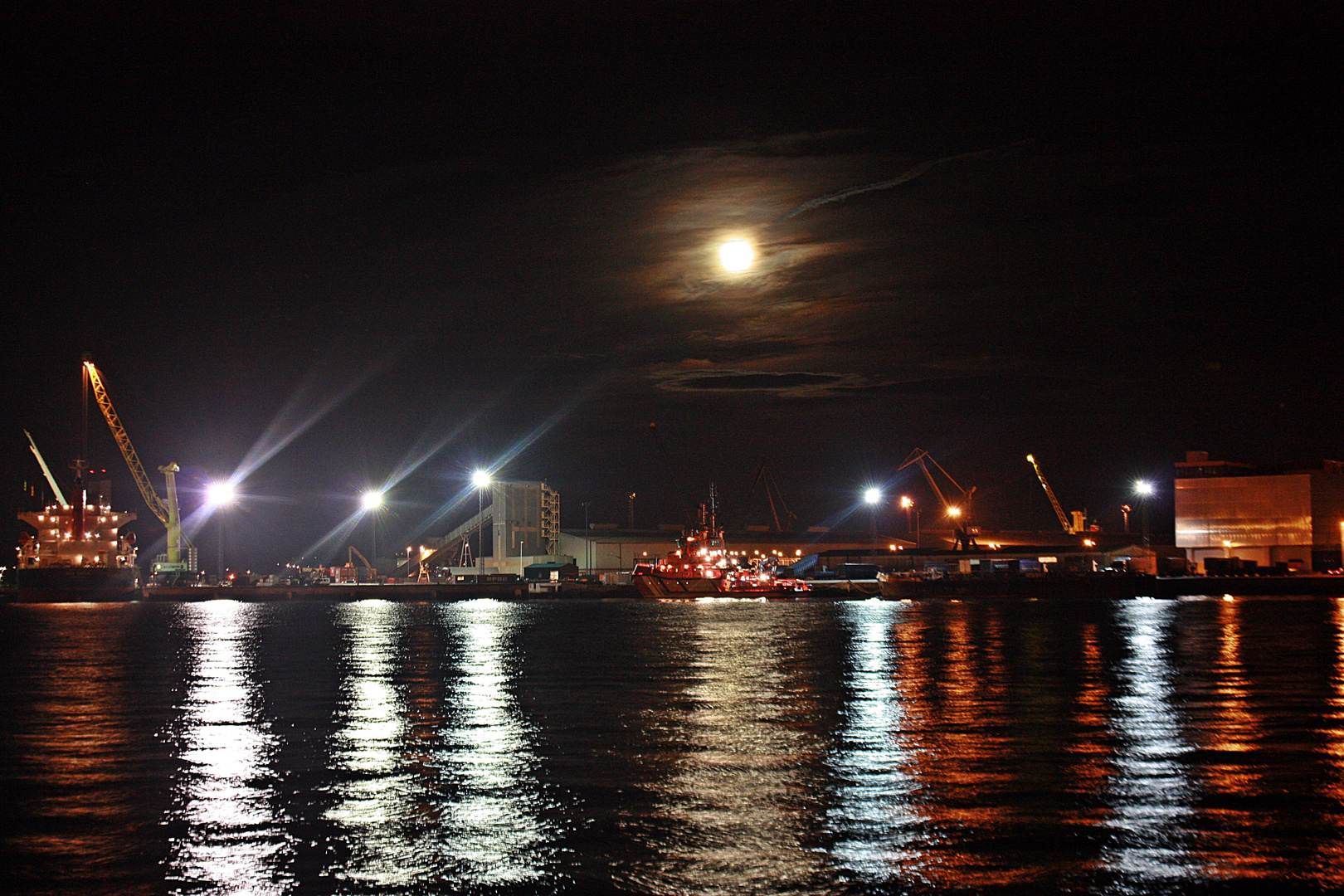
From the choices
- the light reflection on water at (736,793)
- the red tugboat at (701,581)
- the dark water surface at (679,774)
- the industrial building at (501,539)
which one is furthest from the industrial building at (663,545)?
the light reflection on water at (736,793)

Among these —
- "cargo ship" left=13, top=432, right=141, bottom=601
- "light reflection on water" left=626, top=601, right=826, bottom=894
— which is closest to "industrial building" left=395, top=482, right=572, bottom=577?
"cargo ship" left=13, top=432, right=141, bottom=601

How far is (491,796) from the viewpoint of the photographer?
53.9 feet

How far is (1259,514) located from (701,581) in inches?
2597

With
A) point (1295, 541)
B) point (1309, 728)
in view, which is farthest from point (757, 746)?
point (1295, 541)

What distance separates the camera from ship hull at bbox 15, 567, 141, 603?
12281cm

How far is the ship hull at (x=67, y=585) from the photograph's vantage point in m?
123

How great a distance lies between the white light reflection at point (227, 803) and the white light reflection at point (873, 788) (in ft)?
22.2

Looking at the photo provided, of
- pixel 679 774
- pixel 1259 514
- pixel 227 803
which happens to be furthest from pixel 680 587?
pixel 227 803

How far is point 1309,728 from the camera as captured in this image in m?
22.7

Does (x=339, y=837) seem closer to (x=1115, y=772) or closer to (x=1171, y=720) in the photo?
(x=1115, y=772)

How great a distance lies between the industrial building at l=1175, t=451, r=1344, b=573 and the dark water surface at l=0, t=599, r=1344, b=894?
298ft

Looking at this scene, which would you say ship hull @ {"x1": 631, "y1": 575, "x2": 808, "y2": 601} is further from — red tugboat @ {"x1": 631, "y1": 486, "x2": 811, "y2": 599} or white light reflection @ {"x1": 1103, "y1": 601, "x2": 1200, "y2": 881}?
white light reflection @ {"x1": 1103, "y1": 601, "x2": 1200, "y2": 881}

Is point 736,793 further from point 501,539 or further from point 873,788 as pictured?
point 501,539

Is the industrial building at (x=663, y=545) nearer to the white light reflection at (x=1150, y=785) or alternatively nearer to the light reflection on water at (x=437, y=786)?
the light reflection on water at (x=437, y=786)
